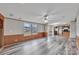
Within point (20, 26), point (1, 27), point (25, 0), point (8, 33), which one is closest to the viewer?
point (25, 0)

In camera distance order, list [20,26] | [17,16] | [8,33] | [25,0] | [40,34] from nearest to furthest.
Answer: [25,0]
[8,33]
[17,16]
[20,26]
[40,34]

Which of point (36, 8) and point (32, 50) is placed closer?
point (36, 8)

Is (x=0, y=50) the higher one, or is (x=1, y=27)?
(x=1, y=27)

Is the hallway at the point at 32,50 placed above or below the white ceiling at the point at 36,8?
below

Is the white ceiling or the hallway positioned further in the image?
the hallway

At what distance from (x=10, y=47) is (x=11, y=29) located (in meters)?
0.76

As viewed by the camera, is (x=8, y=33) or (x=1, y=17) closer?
(x=1, y=17)

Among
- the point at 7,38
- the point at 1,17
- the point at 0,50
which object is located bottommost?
the point at 0,50

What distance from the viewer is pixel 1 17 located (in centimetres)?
436

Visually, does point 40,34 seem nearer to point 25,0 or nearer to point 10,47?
point 10,47

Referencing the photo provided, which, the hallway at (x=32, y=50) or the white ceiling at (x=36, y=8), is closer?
the white ceiling at (x=36, y=8)

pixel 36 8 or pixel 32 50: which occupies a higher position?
pixel 36 8

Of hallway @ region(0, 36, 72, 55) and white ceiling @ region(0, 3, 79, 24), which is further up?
white ceiling @ region(0, 3, 79, 24)

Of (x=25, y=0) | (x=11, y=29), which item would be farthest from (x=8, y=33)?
(x=25, y=0)
